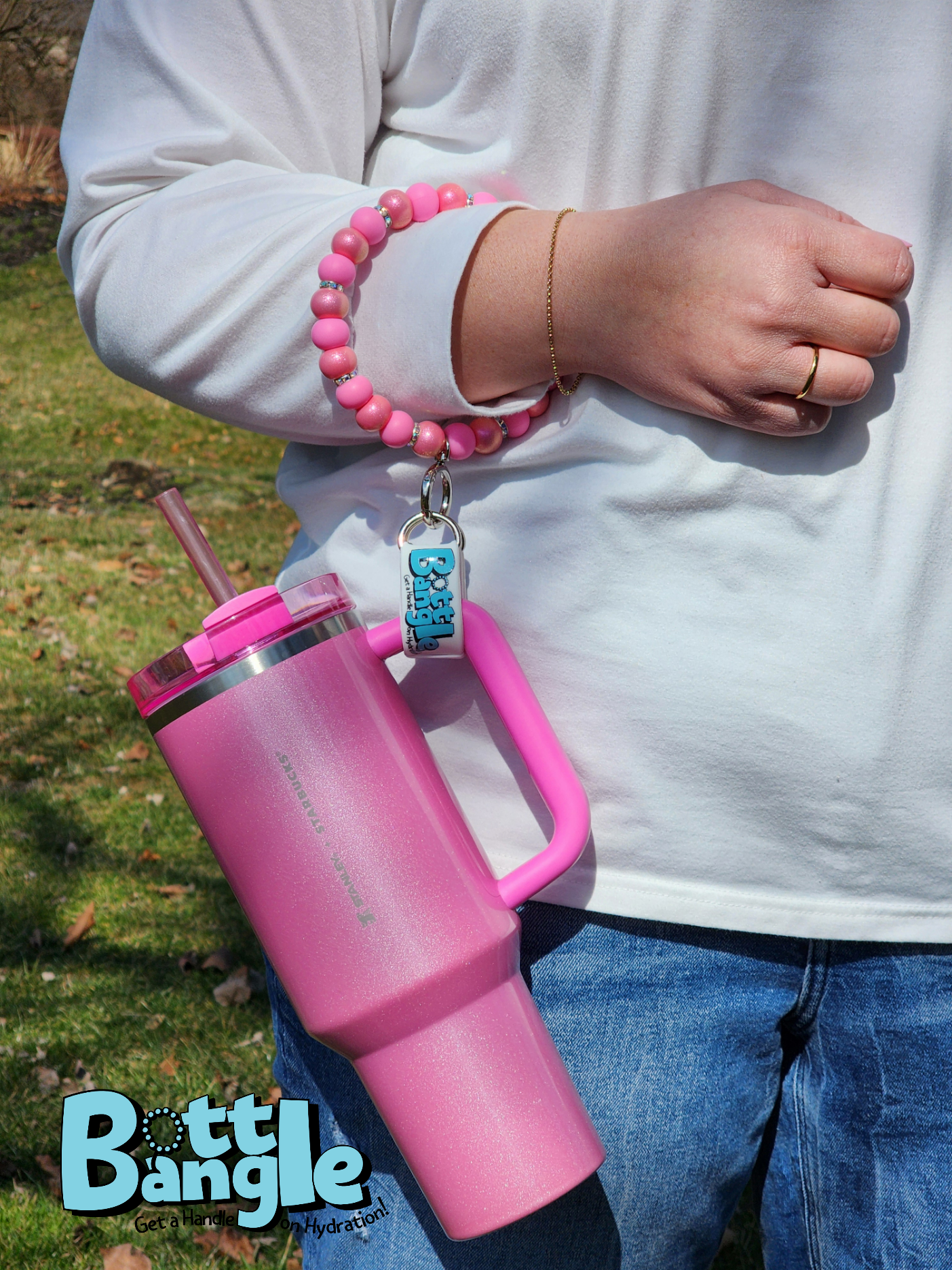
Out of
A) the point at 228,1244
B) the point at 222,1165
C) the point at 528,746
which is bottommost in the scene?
the point at 228,1244

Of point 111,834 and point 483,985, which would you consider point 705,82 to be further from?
point 111,834

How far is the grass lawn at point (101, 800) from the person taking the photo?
256 centimetres

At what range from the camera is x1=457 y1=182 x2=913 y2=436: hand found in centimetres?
77

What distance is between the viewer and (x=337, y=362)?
33.9 inches

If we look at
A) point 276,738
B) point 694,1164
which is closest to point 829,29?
point 276,738

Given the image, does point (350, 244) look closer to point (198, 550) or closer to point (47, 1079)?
point (198, 550)

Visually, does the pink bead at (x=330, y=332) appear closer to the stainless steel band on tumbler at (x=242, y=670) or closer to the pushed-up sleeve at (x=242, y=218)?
the pushed-up sleeve at (x=242, y=218)

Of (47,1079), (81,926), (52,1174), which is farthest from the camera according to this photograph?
(81,926)

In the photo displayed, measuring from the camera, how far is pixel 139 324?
2.95ft

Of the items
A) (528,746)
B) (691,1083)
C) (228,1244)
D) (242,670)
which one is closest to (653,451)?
(528,746)

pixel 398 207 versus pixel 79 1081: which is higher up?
pixel 398 207

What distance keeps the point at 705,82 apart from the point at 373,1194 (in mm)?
994

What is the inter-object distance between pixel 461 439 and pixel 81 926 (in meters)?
2.71

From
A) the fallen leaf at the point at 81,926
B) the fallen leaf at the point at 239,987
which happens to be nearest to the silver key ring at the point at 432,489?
the fallen leaf at the point at 239,987
